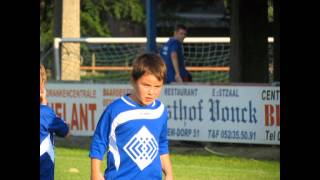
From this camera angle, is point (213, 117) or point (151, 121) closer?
point (151, 121)

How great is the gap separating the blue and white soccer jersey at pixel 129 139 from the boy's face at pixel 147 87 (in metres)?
0.09

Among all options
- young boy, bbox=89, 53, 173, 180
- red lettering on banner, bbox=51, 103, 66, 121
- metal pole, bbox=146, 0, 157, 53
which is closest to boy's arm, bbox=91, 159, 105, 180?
young boy, bbox=89, 53, 173, 180

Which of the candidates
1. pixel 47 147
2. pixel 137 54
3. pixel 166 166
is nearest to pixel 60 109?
pixel 137 54

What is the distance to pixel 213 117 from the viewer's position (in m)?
12.3

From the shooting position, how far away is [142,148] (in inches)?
211

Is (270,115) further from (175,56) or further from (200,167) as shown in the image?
(175,56)

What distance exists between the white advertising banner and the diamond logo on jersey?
648 centimetres

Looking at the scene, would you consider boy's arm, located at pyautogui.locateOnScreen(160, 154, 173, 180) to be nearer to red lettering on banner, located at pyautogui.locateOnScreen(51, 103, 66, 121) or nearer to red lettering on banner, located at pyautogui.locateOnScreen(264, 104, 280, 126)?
red lettering on banner, located at pyautogui.locateOnScreen(264, 104, 280, 126)

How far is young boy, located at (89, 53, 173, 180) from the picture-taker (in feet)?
17.4
